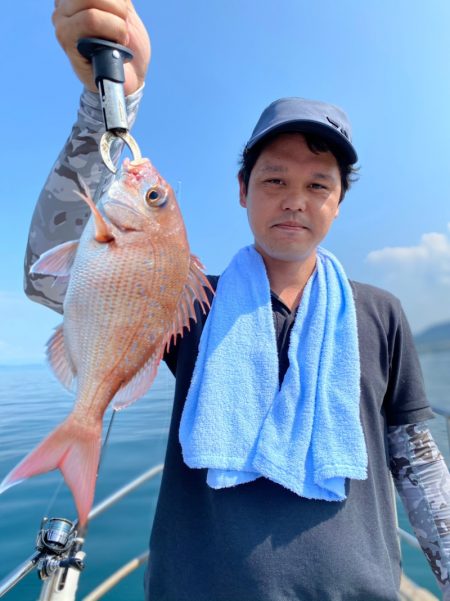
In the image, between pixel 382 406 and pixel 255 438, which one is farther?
pixel 382 406

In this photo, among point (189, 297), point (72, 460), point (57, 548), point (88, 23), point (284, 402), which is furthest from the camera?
point (57, 548)

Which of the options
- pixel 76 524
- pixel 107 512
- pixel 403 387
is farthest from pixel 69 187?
pixel 107 512

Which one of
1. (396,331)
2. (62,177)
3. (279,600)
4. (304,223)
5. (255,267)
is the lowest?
(279,600)

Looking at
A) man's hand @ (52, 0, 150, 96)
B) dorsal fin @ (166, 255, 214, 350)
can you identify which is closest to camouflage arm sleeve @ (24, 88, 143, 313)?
man's hand @ (52, 0, 150, 96)

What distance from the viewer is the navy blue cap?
172 cm

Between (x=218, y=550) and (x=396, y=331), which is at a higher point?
(x=396, y=331)

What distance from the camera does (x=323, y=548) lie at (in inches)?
56.2

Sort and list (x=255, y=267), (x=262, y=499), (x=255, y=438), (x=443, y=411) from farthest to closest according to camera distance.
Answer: (x=443, y=411)
(x=255, y=267)
(x=255, y=438)
(x=262, y=499)

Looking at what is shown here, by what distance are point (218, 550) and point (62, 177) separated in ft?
5.05

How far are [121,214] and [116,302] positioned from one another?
0.32 metres

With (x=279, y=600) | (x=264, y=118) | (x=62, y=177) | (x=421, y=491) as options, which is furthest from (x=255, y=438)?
(x=264, y=118)

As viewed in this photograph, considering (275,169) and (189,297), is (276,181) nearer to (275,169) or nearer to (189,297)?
(275,169)

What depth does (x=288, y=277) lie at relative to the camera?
2.03 m

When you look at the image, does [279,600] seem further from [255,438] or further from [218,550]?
[255,438]
